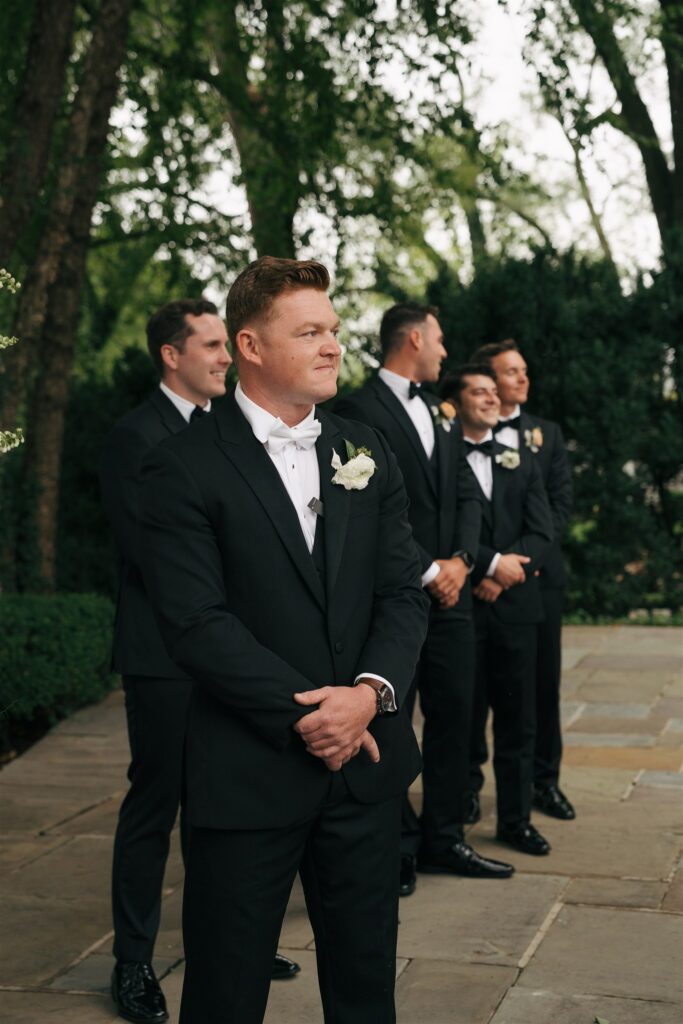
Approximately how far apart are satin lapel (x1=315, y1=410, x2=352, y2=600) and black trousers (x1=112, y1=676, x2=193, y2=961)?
1415 millimetres

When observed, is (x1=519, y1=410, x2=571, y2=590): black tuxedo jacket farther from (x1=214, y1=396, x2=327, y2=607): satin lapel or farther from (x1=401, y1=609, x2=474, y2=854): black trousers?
(x1=214, y1=396, x2=327, y2=607): satin lapel

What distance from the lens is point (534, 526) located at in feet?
21.0

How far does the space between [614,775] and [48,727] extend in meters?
3.74

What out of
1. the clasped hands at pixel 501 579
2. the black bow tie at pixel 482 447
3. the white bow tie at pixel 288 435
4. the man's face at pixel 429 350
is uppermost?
the man's face at pixel 429 350

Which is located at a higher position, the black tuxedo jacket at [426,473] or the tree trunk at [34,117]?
the tree trunk at [34,117]

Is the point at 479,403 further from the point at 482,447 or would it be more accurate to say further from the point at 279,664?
the point at 279,664

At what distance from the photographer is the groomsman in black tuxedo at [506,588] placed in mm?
6031

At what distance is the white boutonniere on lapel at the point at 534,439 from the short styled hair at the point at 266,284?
12.2 feet

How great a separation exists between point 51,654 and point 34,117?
145 inches

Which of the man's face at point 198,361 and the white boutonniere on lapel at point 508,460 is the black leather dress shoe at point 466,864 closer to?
the white boutonniere on lapel at point 508,460

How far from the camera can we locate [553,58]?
10258 mm

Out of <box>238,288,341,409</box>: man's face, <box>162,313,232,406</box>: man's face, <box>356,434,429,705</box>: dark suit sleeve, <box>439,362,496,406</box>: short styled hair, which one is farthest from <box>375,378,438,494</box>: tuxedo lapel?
<box>238,288,341,409</box>: man's face

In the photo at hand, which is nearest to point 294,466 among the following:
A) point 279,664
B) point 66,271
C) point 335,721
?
point 279,664

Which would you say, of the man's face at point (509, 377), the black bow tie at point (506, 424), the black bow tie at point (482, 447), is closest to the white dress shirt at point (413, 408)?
the black bow tie at point (482, 447)
